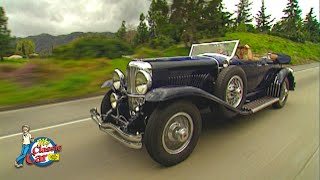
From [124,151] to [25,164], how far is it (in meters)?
1.32

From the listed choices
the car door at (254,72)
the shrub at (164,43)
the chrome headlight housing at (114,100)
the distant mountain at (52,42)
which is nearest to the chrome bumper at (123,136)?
the chrome headlight housing at (114,100)

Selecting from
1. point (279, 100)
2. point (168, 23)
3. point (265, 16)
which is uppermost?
point (265, 16)

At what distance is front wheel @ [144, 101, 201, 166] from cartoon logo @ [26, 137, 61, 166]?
142 centimetres

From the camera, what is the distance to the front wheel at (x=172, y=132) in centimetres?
289

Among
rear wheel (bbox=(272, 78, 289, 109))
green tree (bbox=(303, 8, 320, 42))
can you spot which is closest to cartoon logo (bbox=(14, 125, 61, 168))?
rear wheel (bbox=(272, 78, 289, 109))

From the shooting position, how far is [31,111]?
6078 millimetres

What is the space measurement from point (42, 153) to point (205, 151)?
2321 mm

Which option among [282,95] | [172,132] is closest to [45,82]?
[172,132]

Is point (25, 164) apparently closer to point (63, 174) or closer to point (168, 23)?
point (63, 174)

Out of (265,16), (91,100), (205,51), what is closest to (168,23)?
(91,100)

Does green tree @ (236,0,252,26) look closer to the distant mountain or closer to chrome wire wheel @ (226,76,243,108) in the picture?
the distant mountain

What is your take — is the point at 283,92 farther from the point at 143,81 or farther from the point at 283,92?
the point at 143,81

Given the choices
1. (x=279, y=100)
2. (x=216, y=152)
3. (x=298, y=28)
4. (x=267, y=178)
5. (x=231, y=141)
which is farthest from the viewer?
(x=298, y=28)

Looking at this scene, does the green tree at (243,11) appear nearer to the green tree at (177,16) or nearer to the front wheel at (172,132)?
the green tree at (177,16)
